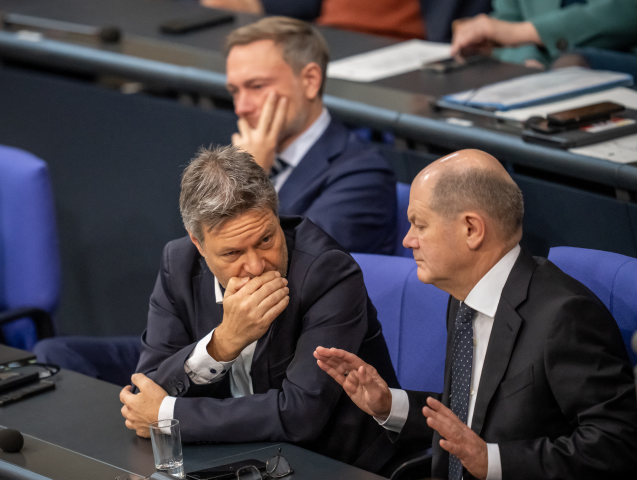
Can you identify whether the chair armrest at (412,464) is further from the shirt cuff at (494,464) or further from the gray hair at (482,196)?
the gray hair at (482,196)

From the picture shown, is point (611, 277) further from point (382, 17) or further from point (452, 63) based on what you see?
point (382, 17)

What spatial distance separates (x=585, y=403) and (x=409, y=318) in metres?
0.62

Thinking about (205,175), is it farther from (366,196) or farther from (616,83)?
(616,83)

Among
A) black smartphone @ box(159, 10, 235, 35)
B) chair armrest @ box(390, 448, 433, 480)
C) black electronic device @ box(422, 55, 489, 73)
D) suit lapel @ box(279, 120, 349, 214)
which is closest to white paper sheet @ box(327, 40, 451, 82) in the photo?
black electronic device @ box(422, 55, 489, 73)

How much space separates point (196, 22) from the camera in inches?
141

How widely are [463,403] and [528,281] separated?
10.2 inches

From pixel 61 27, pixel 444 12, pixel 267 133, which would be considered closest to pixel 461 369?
pixel 267 133

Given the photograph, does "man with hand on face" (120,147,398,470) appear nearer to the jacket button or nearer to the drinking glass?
the drinking glass

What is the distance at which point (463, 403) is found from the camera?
1.65 m

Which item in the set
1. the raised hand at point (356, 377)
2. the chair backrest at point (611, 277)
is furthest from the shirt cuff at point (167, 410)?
the chair backrest at point (611, 277)

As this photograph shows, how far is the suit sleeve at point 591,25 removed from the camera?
9.57ft

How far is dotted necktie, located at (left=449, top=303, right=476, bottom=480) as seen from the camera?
1.65m

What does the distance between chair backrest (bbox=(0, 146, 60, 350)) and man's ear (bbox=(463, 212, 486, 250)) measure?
1.51 meters

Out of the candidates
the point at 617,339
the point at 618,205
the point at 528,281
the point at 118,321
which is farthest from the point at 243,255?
the point at 118,321
